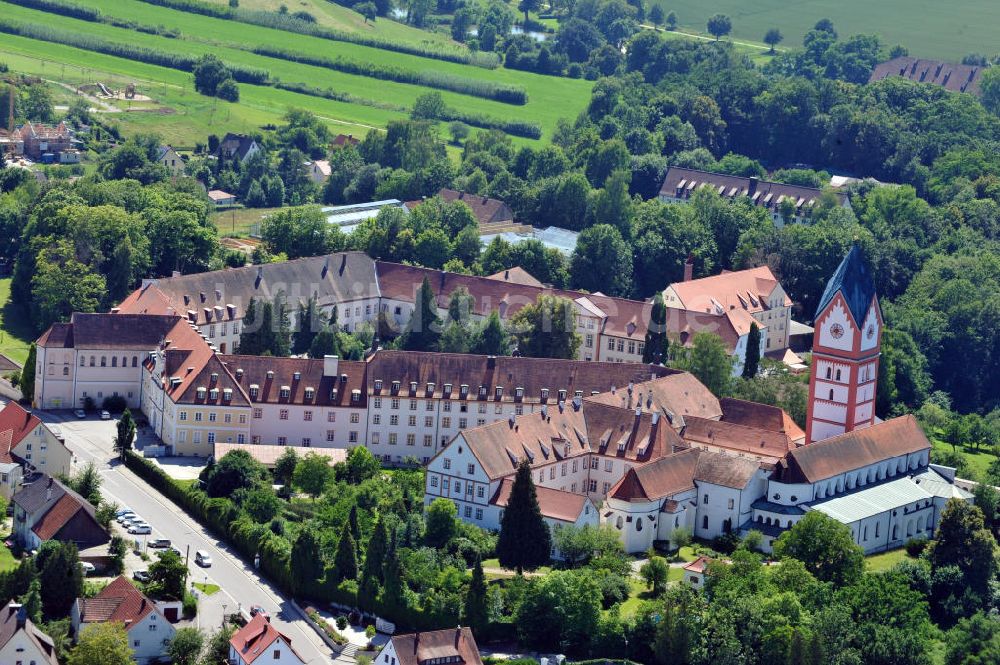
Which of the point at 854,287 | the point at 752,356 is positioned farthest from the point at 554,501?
the point at 752,356

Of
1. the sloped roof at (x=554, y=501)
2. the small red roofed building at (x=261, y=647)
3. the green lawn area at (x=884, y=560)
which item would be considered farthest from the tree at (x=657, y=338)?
the small red roofed building at (x=261, y=647)

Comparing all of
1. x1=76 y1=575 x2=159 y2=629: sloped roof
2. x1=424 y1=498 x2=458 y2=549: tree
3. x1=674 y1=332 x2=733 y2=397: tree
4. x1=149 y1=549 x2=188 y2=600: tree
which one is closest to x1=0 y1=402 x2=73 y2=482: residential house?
x1=149 y1=549 x2=188 y2=600: tree

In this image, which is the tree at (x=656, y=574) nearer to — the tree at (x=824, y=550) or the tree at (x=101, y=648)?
the tree at (x=824, y=550)

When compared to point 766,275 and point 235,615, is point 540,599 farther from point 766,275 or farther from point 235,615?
point 766,275

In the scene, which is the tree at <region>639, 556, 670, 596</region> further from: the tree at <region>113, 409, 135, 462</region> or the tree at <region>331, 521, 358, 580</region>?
the tree at <region>113, 409, 135, 462</region>

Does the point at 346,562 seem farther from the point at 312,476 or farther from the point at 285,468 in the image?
the point at 285,468
